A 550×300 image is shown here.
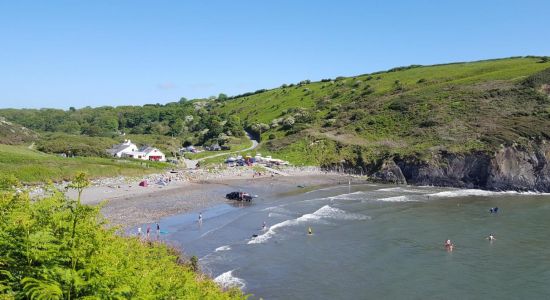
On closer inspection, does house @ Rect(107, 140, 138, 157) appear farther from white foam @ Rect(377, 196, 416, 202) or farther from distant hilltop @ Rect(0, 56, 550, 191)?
white foam @ Rect(377, 196, 416, 202)

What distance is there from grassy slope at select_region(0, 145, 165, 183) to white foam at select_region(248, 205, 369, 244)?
39828mm

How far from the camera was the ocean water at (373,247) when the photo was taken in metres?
34.4

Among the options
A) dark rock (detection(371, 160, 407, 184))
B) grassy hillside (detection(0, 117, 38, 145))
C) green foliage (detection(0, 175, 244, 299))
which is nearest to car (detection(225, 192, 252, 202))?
dark rock (detection(371, 160, 407, 184))

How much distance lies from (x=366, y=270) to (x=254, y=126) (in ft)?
404

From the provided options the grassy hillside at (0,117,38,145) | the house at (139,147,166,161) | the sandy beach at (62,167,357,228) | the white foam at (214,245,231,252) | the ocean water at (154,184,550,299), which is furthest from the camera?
the grassy hillside at (0,117,38,145)

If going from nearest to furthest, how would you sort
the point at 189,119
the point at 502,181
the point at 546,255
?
the point at 546,255 < the point at 502,181 < the point at 189,119

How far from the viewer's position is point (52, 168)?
8019 cm

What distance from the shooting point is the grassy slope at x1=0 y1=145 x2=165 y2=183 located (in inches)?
2968

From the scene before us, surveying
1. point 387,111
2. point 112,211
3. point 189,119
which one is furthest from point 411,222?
point 189,119

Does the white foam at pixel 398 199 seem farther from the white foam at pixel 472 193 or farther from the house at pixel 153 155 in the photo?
the house at pixel 153 155

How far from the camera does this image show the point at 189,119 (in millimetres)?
199125

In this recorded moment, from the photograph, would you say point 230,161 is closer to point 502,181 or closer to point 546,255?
point 502,181

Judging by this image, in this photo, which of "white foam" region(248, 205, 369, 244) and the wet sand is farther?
the wet sand

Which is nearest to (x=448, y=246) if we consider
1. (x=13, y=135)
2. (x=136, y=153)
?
(x=136, y=153)
